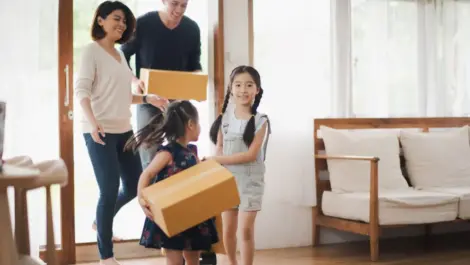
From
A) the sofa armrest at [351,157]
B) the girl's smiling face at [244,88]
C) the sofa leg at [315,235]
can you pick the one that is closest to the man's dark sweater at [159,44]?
the girl's smiling face at [244,88]

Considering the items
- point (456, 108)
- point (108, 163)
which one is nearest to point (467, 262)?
point (456, 108)

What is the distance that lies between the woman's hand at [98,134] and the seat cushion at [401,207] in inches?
62.3

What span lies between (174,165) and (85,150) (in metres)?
1.74

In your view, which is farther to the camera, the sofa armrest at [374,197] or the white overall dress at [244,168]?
the sofa armrest at [374,197]

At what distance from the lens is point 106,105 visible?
301cm

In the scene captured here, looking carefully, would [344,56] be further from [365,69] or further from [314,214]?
[314,214]

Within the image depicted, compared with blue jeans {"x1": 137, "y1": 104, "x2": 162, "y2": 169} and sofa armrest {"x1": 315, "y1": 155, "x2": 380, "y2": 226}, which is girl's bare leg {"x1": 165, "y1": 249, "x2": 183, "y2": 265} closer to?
blue jeans {"x1": 137, "y1": 104, "x2": 162, "y2": 169}

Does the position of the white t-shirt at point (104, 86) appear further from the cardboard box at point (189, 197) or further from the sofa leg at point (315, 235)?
the sofa leg at point (315, 235)

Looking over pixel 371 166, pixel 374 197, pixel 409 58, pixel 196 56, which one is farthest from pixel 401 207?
pixel 196 56

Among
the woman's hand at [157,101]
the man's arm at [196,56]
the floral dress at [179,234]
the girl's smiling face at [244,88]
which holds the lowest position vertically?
the floral dress at [179,234]

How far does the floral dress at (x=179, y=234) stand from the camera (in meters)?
2.26

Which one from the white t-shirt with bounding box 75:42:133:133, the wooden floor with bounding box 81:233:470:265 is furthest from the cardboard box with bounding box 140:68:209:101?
the wooden floor with bounding box 81:233:470:265

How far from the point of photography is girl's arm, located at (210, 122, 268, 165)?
111 inches

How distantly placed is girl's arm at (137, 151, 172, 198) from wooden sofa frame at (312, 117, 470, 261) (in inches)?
64.6
